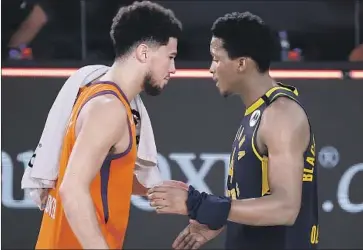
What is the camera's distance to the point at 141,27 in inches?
128

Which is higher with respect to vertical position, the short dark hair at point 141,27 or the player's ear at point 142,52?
the short dark hair at point 141,27

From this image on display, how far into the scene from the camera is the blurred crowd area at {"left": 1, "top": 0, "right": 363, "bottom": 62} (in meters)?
5.84

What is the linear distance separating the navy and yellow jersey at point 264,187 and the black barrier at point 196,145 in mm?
1908

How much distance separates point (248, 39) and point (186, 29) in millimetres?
2485

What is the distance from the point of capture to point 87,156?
113 inches

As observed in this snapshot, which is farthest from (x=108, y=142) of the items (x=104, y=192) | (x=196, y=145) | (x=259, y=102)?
(x=196, y=145)

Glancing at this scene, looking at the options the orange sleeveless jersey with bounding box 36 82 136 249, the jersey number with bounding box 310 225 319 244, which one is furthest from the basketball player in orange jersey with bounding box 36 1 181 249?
the jersey number with bounding box 310 225 319 244

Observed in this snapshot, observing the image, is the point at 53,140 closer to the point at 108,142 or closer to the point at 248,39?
the point at 108,142

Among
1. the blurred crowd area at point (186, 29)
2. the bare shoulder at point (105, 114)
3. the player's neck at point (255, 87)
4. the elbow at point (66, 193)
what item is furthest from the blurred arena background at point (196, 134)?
the elbow at point (66, 193)

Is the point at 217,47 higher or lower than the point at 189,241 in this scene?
higher

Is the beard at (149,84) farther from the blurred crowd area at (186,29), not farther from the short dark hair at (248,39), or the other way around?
the blurred crowd area at (186,29)

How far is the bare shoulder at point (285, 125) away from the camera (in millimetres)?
3230

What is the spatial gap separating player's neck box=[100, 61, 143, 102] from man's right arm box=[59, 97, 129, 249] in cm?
19

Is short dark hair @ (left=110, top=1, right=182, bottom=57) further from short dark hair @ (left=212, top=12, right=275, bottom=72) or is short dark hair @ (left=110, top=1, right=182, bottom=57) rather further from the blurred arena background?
the blurred arena background
